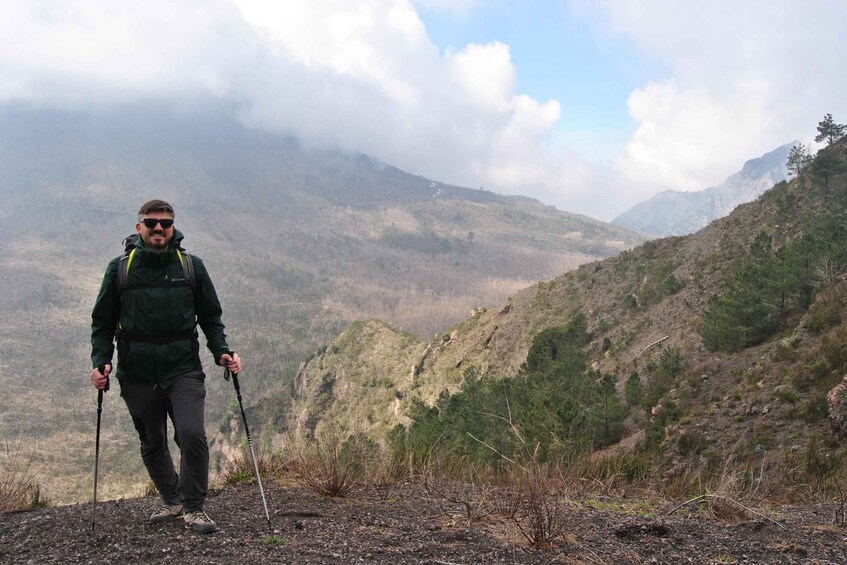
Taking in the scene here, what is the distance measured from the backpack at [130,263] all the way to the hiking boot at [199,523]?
1823 millimetres

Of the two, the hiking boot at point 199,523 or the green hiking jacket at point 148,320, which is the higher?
the green hiking jacket at point 148,320

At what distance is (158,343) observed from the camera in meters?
4.63

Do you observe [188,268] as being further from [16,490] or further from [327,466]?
[16,490]

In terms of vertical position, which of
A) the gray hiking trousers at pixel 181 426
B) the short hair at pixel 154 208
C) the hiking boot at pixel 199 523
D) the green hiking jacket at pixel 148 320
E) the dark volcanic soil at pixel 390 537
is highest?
the short hair at pixel 154 208

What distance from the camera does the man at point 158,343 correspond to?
4598 millimetres

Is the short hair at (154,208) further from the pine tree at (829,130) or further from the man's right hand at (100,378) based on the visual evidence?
the pine tree at (829,130)

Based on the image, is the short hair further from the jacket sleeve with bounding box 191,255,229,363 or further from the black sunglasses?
the jacket sleeve with bounding box 191,255,229,363

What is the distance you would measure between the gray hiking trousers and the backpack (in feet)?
2.58

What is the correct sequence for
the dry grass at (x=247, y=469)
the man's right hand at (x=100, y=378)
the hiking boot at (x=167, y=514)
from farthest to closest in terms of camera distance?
the dry grass at (x=247, y=469)
the hiking boot at (x=167, y=514)
the man's right hand at (x=100, y=378)

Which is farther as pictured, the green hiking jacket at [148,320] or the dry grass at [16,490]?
the dry grass at [16,490]

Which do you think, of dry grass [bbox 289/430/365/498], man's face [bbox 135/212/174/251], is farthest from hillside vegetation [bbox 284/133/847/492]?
man's face [bbox 135/212/174/251]

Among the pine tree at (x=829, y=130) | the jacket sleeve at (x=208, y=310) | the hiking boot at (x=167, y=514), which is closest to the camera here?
the hiking boot at (x=167, y=514)

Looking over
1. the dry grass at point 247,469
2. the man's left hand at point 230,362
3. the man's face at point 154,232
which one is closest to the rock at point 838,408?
the dry grass at point 247,469

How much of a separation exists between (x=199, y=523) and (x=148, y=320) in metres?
1.65
